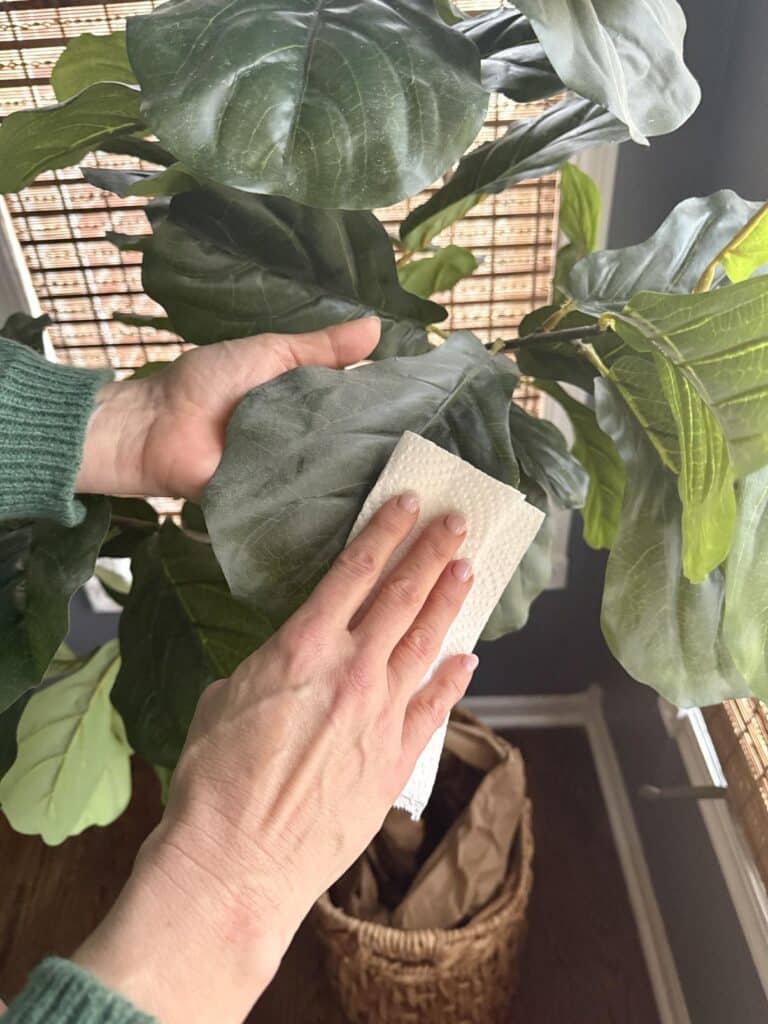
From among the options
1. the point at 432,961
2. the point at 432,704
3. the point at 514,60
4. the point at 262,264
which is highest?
the point at 514,60

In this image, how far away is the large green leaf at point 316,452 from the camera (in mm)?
515

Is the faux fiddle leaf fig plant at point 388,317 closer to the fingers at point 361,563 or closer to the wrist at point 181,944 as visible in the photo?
the fingers at point 361,563

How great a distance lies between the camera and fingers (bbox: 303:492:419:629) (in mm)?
523

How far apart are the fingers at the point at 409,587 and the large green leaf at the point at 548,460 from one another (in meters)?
0.14

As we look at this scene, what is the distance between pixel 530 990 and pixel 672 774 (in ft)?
1.29

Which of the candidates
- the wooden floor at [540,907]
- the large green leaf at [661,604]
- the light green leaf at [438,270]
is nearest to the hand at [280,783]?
the large green leaf at [661,604]

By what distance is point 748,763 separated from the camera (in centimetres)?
99

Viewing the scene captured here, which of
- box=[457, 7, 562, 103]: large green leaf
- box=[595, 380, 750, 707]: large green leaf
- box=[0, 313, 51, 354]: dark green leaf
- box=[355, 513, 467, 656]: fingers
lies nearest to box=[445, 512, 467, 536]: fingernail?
box=[355, 513, 467, 656]: fingers

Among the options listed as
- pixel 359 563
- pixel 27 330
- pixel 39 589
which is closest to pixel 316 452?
pixel 359 563

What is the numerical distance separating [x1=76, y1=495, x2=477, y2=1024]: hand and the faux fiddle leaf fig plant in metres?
0.04

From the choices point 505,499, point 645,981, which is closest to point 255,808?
point 505,499

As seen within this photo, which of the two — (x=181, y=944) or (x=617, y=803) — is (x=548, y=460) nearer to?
(x=181, y=944)

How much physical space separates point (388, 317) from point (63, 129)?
0.28 m

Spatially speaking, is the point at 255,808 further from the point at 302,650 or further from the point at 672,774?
the point at 672,774
